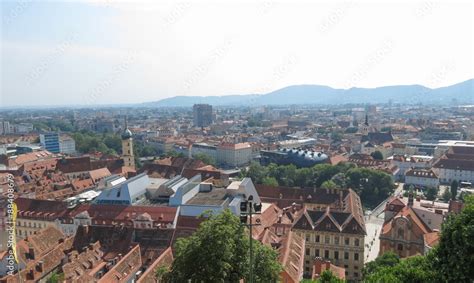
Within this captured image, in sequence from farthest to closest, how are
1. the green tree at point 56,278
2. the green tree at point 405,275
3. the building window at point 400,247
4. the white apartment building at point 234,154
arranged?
1. the white apartment building at point 234,154
2. the building window at point 400,247
3. the green tree at point 56,278
4. the green tree at point 405,275

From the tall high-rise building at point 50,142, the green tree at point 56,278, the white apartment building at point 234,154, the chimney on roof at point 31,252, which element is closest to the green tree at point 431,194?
the green tree at point 56,278

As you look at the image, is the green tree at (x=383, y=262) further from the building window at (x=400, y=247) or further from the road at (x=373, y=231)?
the road at (x=373, y=231)

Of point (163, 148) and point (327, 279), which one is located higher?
point (327, 279)

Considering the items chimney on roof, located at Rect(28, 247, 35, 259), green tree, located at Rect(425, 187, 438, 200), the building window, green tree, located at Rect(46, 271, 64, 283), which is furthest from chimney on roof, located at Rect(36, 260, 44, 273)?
green tree, located at Rect(425, 187, 438, 200)

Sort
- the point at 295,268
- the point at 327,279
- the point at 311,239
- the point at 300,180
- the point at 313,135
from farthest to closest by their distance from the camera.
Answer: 1. the point at 313,135
2. the point at 300,180
3. the point at 311,239
4. the point at 295,268
5. the point at 327,279

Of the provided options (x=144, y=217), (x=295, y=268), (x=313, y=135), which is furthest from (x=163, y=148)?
(x=295, y=268)

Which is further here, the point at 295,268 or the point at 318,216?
the point at 318,216

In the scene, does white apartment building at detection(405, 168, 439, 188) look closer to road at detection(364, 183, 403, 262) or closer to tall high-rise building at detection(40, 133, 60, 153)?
road at detection(364, 183, 403, 262)

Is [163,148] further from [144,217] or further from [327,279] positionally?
[327,279]
